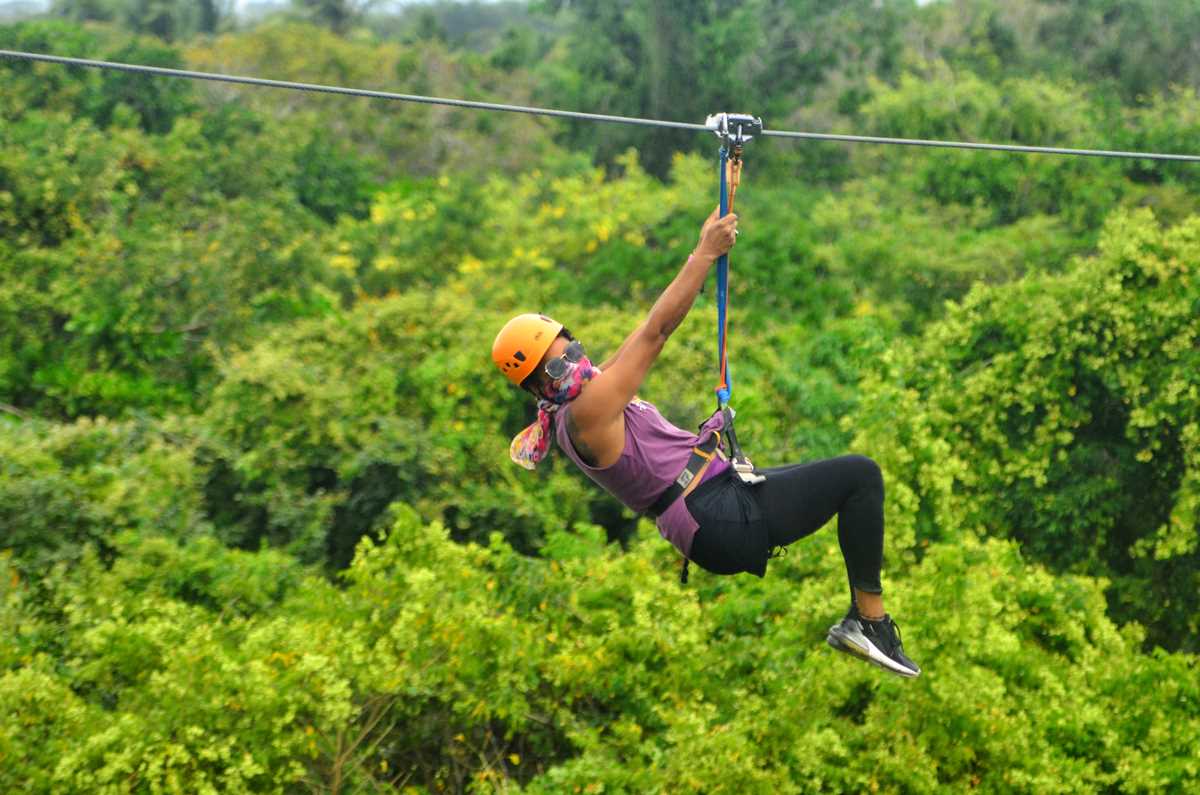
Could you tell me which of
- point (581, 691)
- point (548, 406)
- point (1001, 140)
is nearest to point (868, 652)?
point (548, 406)

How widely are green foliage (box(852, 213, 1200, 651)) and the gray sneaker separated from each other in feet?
14.7

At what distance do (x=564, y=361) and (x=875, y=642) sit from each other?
4.40ft

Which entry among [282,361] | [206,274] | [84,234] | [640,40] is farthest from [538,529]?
[640,40]

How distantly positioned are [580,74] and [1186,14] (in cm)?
1151

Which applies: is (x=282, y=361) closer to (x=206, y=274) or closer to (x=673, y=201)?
(x=206, y=274)

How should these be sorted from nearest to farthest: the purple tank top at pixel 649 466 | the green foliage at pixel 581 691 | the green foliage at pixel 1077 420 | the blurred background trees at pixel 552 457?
the purple tank top at pixel 649 466 → the green foliage at pixel 581 691 → the blurred background trees at pixel 552 457 → the green foliage at pixel 1077 420

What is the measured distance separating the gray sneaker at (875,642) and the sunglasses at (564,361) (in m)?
1.19

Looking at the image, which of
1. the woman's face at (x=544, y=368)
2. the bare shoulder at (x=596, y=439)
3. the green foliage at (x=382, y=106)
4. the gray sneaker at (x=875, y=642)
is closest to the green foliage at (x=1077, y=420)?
the gray sneaker at (x=875, y=642)

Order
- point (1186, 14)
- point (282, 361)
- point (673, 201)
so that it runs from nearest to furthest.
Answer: point (282, 361)
point (673, 201)
point (1186, 14)

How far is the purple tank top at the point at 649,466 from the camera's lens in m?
3.69

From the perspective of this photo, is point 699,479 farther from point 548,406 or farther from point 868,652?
point 868,652

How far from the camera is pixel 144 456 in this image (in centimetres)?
1007

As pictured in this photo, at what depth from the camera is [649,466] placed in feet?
12.1

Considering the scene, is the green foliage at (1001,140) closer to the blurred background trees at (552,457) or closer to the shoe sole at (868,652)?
the blurred background trees at (552,457)
